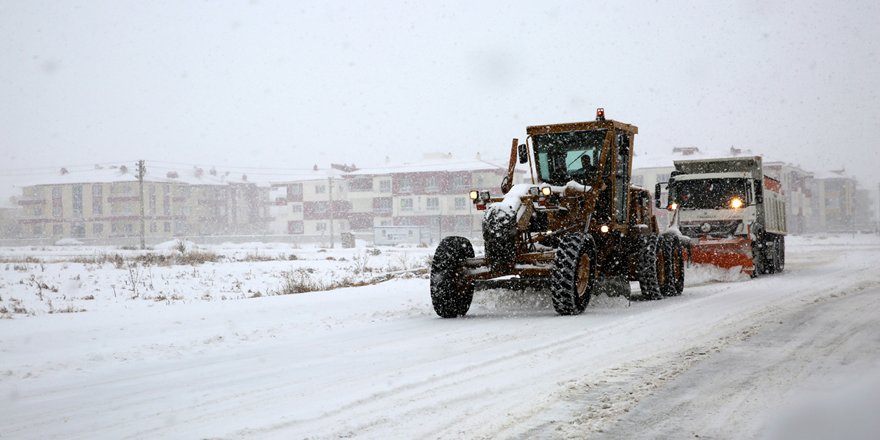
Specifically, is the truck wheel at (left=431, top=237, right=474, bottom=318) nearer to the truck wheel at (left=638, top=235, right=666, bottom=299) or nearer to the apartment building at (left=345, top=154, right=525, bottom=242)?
the truck wheel at (left=638, top=235, right=666, bottom=299)

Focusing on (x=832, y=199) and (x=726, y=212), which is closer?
(x=726, y=212)

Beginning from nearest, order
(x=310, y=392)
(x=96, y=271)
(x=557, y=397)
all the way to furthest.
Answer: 1. (x=557, y=397)
2. (x=310, y=392)
3. (x=96, y=271)

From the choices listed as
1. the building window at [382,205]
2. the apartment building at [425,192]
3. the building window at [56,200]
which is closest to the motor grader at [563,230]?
the apartment building at [425,192]

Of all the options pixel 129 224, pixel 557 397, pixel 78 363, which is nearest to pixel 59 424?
pixel 78 363

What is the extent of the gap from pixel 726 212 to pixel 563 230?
10.2m

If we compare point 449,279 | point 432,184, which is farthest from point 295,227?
point 449,279

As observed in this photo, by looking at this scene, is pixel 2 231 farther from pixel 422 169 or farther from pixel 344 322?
pixel 344 322

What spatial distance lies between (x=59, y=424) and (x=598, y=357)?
190 inches

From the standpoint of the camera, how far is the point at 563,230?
40.9 feet

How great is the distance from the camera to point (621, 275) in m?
13.8

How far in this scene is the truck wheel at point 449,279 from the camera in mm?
12078

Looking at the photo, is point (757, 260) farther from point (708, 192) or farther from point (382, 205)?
point (382, 205)

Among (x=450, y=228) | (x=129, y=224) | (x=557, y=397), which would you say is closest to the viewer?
(x=557, y=397)

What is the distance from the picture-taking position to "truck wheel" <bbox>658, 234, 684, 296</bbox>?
15.2m
